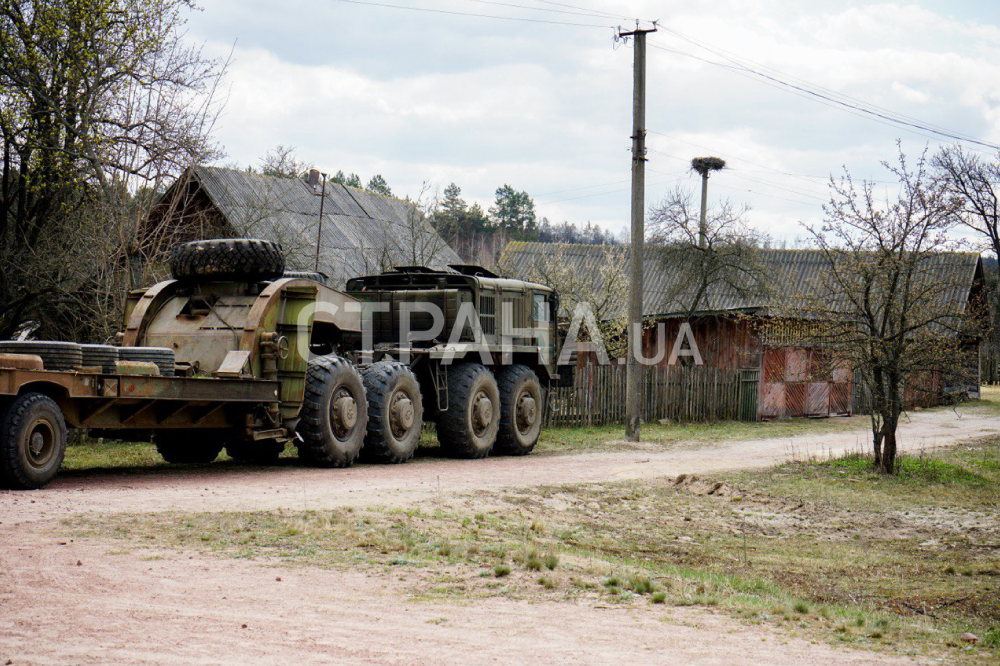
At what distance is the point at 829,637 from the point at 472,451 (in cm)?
1012

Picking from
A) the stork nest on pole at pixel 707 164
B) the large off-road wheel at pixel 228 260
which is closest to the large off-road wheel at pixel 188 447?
the large off-road wheel at pixel 228 260

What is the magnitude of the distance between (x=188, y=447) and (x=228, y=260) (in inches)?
116

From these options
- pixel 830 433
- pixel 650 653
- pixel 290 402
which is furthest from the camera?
pixel 830 433

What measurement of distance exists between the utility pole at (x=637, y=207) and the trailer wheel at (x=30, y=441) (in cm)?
1252

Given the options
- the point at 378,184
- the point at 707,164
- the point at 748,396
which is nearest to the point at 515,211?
the point at 378,184

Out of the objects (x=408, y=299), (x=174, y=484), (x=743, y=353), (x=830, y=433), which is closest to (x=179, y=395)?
(x=174, y=484)

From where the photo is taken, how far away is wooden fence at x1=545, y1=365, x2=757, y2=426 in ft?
78.2

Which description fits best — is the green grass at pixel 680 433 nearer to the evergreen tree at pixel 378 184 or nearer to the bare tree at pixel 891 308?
the bare tree at pixel 891 308

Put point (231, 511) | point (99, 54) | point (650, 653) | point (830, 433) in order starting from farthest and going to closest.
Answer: point (830, 433), point (99, 54), point (231, 511), point (650, 653)

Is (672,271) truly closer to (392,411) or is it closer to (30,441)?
(392,411)

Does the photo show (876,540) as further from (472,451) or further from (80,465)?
(80,465)

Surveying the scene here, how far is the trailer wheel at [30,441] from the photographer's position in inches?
376

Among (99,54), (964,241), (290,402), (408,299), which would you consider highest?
(99,54)

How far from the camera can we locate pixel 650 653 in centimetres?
561
